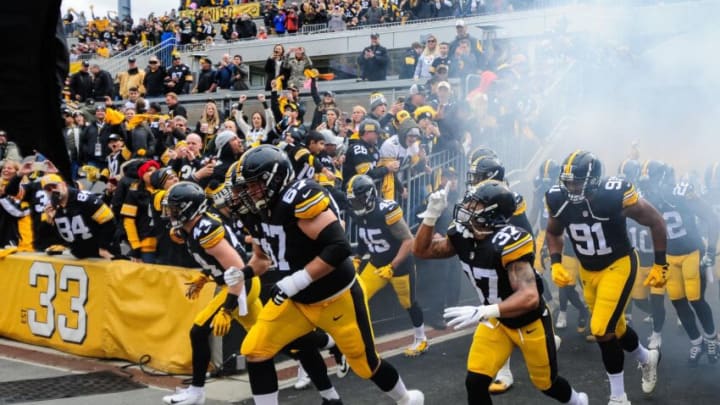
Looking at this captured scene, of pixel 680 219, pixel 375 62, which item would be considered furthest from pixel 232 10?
pixel 680 219

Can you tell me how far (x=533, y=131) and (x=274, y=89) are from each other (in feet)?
13.6

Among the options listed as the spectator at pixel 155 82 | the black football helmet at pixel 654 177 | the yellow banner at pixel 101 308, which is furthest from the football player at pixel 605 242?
the spectator at pixel 155 82

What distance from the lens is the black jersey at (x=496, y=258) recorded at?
4816 mm

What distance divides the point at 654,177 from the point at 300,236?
14.7 feet

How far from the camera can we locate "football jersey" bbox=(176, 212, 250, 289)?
6.21 m

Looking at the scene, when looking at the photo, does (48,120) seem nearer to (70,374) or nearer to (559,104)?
(70,374)

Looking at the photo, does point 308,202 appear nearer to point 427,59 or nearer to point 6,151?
point 427,59

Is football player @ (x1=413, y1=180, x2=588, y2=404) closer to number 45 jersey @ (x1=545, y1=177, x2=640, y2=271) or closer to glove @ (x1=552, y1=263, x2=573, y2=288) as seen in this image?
glove @ (x1=552, y1=263, x2=573, y2=288)

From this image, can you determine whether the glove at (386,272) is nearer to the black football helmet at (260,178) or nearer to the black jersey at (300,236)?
the black jersey at (300,236)

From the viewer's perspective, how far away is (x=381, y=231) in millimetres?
7738

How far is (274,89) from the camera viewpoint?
1259 cm

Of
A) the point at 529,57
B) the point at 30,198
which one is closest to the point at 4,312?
the point at 30,198

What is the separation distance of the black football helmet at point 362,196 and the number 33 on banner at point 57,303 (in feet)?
9.36

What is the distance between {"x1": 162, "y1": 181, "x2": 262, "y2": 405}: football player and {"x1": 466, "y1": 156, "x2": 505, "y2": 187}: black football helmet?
2.13 metres
